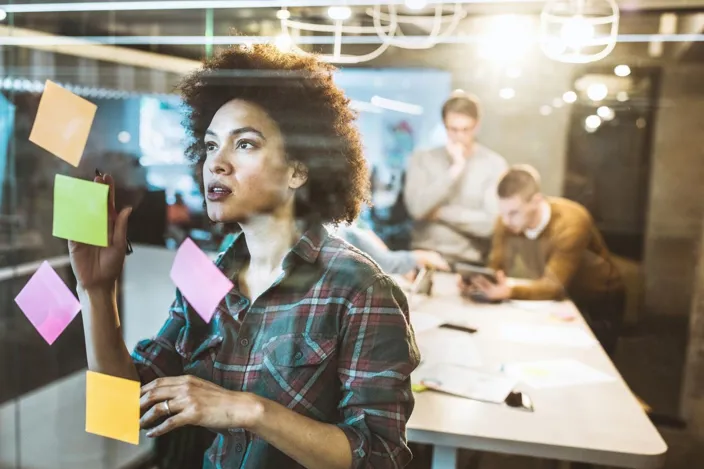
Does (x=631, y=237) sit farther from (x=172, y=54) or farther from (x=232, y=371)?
(x=172, y=54)

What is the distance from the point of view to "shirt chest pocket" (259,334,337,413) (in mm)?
1016

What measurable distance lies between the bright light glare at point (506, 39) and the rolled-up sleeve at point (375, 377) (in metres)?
0.61

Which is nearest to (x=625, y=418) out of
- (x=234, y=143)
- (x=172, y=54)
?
(x=234, y=143)

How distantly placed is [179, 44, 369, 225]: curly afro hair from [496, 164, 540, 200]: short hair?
44 centimetres

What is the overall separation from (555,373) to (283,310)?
607 millimetres

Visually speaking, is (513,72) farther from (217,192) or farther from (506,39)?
(217,192)

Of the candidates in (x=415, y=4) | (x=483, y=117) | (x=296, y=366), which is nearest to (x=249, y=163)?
(x=296, y=366)

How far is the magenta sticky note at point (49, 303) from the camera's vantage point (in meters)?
1.23

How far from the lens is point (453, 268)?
1.41m

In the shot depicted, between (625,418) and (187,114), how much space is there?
3.39ft

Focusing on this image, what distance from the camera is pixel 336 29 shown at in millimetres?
1209

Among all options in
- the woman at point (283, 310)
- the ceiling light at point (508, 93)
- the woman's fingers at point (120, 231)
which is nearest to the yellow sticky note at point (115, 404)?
the woman at point (283, 310)

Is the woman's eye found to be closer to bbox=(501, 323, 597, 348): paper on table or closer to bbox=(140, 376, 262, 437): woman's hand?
bbox=(140, 376, 262, 437): woman's hand

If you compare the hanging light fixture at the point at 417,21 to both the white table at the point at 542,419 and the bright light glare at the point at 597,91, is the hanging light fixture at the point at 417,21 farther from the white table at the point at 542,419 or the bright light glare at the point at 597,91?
the white table at the point at 542,419
